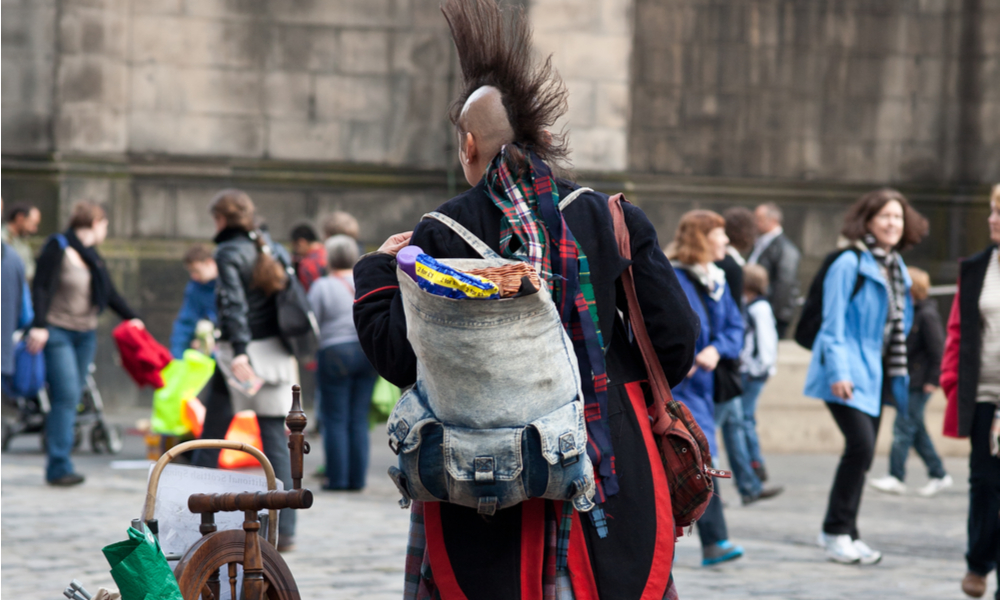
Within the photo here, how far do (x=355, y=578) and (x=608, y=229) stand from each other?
11.5 feet

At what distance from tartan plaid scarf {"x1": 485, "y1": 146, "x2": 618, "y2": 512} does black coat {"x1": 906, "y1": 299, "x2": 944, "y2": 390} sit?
744cm

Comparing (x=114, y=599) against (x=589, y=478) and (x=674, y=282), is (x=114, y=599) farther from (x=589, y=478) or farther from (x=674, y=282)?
(x=674, y=282)

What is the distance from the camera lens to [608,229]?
313cm

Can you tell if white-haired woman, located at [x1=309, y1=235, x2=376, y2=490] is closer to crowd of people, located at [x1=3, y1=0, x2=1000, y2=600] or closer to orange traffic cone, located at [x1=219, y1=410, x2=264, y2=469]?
crowd of people, located at [x1=3, y1=0, x2=1000, y2=600]

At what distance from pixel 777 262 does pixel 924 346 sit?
117 inches

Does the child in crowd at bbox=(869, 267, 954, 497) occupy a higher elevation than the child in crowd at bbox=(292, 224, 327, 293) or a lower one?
lower

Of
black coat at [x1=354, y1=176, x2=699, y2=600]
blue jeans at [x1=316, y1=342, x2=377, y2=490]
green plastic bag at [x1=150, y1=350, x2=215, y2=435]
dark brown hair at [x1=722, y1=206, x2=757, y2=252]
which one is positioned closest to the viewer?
black coat at [x1=354, y1=176, x2=699, y2=600]

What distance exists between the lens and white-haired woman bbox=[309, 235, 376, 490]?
29.8 feet

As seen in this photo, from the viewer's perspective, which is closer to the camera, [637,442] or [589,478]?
[589,478]

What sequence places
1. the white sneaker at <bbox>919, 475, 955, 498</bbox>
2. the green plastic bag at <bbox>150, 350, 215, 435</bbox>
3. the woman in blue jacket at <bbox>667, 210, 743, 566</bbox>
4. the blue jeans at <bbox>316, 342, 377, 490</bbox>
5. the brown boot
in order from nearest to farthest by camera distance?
the brown boot → the woman in blue jacket at <bbox>667, 210, 743, 566</bbox> → the green plastic bag at <bbox>150, 350, 215, 435</bbox> → the blue jeans at <bbox>316, 342, 377, 490</bbox> → the white sneaker at <bbox>919, 475, 955, 498</bbox>

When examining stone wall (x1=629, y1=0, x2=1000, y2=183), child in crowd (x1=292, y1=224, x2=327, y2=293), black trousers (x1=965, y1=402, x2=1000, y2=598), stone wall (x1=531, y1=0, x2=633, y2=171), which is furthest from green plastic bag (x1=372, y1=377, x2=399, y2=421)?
stone wall (x1=629, y1=0, x2=1000, y2=183)

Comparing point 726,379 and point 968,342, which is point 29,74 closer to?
point 726,379

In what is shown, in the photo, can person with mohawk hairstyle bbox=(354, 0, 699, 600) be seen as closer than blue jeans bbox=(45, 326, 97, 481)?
Yes

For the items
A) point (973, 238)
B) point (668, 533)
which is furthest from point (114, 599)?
point (973, 238)
